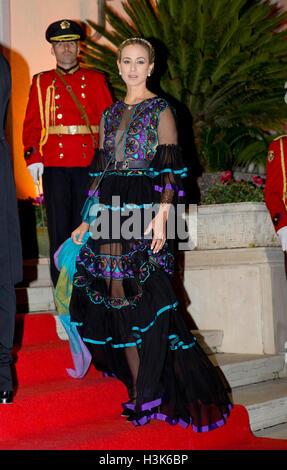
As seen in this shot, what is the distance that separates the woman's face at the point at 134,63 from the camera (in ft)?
12.0

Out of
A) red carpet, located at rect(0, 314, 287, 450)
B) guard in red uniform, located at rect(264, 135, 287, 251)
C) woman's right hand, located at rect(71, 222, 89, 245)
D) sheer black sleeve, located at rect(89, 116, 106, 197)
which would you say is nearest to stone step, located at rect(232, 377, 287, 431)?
red carpet, located at rect(0, 314, 287, 450)

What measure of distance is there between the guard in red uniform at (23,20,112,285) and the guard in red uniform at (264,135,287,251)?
4.11ft

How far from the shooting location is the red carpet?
3.28 metres

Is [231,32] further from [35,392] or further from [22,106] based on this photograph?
[35,392]

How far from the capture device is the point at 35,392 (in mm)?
3619

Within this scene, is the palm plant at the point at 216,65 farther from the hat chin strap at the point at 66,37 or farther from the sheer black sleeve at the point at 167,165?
the sheer black sleeve at the point at 167,165

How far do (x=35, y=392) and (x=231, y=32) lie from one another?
4.72 metres

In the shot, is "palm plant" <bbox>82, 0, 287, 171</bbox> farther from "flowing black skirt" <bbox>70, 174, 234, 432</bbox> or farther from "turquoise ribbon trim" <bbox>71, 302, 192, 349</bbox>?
"turquoise ribbon trim" <bbox>71, 302, 192, 349</bbox>

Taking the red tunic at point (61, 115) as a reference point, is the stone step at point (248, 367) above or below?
below

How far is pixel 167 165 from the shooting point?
3531 mm

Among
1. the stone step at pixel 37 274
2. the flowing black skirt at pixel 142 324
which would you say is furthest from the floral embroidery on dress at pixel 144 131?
the stone step at pixel 37 274

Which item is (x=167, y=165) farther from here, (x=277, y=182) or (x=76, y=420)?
(x=76, y=420)

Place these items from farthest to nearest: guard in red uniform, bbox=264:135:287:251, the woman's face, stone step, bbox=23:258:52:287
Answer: stone step, bbox=23:258:52:287 < guard in red uniform, bbox=264:135:287:251 < the woman's face

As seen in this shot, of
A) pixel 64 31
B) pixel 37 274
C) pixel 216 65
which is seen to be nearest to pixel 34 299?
pixel 37 274
